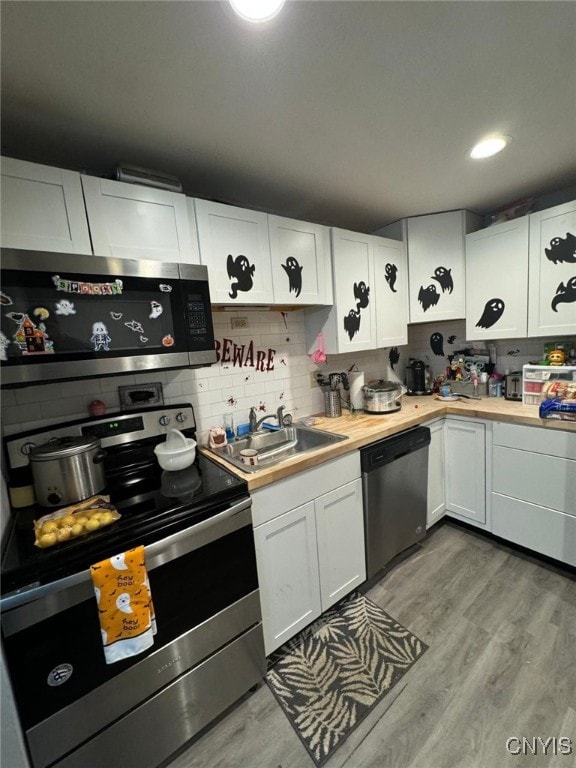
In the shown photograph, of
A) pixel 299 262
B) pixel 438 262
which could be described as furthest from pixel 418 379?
pixel 299 262

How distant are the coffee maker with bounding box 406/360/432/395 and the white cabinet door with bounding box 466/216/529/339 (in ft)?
1.52

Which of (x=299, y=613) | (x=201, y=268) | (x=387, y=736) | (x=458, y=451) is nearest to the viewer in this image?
(x=387, y=736)

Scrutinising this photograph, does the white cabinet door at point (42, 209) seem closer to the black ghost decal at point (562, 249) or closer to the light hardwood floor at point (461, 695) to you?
the light hardwood floor at point (461, 695)

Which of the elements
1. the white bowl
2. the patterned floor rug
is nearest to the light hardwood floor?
the patterned floor rug

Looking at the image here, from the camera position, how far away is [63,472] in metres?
1.12

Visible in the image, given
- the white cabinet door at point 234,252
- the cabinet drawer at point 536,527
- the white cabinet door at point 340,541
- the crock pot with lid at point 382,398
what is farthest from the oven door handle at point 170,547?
the cabinet drawer at point 536,527

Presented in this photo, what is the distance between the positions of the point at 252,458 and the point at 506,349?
7.10 feet

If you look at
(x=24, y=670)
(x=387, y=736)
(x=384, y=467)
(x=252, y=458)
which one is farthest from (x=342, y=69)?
(x=387, y=736)

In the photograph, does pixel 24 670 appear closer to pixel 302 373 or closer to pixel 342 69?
pixel 302 373

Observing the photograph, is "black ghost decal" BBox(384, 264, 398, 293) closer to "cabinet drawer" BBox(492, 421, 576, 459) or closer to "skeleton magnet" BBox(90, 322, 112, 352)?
"cabinet drawer" BBox(492, 421, 576, 459)

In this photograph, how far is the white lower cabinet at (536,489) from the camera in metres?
1.71

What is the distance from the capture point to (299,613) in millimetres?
1478

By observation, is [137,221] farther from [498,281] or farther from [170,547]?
[498,281]

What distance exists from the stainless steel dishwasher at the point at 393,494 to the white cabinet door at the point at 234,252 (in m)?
1.06
